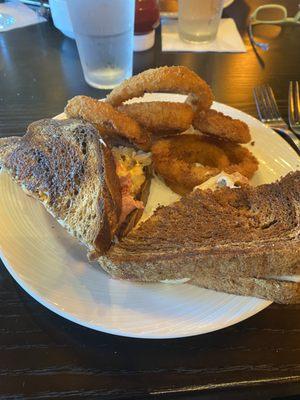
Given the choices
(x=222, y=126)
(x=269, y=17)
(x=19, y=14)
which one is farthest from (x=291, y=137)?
(x=19, y=14)

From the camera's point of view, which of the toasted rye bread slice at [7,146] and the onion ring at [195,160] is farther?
the onion ring at [195,160]

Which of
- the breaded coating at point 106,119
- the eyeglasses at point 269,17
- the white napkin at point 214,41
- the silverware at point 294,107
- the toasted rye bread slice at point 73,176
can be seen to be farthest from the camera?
the eyeglasses at point 269,17

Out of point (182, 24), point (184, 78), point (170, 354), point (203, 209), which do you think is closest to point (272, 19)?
point (182, 24)

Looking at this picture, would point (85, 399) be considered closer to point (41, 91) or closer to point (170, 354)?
point (170, 354)

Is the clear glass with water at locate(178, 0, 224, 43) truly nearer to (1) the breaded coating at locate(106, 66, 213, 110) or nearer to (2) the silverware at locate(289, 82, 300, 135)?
(2) the silverware at locate(289, 82, 300, 135)

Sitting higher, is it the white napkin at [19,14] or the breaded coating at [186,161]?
the white napkin at [19,14]

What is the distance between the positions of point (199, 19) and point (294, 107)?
2.84 ft

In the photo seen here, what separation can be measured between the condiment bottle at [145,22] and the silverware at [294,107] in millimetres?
912

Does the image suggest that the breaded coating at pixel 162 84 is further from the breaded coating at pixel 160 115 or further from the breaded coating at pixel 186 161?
the breaded coating at pixel 186 161

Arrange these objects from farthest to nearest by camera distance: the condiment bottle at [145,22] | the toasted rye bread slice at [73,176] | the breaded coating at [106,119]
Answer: the condiment bottle at [145,22]
the breaded coating at [106,119]
the toasted rye bread slice at [73,176]

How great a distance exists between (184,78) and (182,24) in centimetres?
110

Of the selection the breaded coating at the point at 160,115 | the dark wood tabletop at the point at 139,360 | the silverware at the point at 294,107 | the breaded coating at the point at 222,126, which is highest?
the breaded coating at the point at 160,115

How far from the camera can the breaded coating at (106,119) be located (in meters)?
1.37

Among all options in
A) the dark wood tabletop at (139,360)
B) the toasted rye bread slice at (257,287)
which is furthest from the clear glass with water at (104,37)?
the toasted rye bread slice at (257,287)
